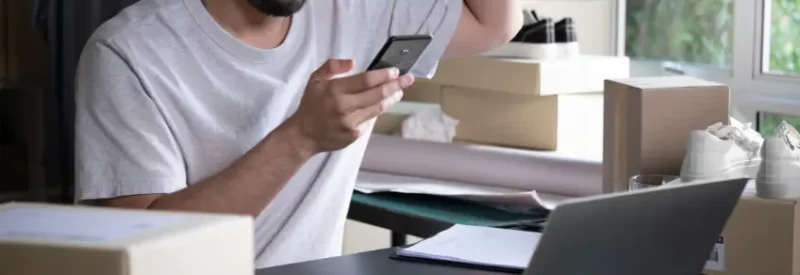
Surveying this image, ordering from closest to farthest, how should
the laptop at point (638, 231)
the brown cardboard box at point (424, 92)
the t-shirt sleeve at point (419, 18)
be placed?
1. the laptop at point (638, 231)
2. the t-shirt sleeve at point (419, 18)
3. the brown cardboard box at point (424, 92)

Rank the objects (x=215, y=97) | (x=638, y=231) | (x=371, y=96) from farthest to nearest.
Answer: (x=215, y=97)
(x=371, y=96)
(x=638, y=231)

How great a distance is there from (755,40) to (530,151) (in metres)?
0.60

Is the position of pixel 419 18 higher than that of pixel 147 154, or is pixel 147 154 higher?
pixel 419 18

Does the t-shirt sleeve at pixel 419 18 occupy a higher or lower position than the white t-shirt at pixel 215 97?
higher

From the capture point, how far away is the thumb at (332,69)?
1543 mm

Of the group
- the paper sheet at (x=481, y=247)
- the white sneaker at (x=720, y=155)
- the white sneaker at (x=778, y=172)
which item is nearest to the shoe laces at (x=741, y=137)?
the white sneaker at (x=720, y=155)

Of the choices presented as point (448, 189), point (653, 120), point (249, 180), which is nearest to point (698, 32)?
point (448, 189)

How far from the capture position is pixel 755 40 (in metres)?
2.61

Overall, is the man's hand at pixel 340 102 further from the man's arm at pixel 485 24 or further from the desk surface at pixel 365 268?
the man's arm at pixel 485 24

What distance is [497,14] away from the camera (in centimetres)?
199

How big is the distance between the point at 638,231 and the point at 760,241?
35cm

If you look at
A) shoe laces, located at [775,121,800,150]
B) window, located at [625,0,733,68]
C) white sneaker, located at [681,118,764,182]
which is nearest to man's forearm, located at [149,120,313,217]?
white sneaker, located at [681,118,764,182]

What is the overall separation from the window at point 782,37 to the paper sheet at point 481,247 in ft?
4.07

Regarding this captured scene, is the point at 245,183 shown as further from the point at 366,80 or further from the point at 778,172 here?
the point at 778,172
